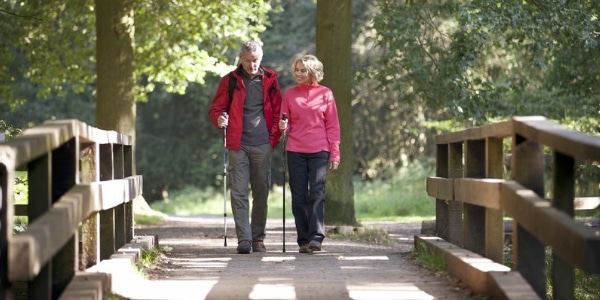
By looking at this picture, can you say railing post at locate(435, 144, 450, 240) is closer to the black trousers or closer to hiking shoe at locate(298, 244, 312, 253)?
the black trousers

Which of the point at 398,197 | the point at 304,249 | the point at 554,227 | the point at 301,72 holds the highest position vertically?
the point at 301,72

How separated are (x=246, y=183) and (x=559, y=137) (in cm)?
637

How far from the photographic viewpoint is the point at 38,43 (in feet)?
84.7

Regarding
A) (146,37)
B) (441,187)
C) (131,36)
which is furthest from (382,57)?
(441,187)

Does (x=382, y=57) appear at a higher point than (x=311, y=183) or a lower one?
higher

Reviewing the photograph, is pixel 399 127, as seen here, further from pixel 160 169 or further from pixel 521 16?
pixel 521 16

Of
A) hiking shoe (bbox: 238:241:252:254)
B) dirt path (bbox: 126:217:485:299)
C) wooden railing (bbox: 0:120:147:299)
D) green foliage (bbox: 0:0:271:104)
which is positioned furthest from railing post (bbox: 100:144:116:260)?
green foliage (bbox: 0:0:271:104)

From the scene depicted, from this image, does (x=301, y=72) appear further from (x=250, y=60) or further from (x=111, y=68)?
(x=111, y=68)

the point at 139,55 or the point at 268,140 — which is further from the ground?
the point at 139,55

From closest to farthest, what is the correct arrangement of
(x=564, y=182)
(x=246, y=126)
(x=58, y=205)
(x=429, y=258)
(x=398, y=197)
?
(x=58, y=205) → (x=564, y=182) → (x=429, y=258) → (x=246, y=126) → (x=398, y=197)

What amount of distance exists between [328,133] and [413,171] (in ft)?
78.0

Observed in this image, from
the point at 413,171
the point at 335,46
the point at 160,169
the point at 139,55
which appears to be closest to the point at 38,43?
the point at 139,55

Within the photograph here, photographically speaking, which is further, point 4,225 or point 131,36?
point 131,36

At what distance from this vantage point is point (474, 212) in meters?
9.44
